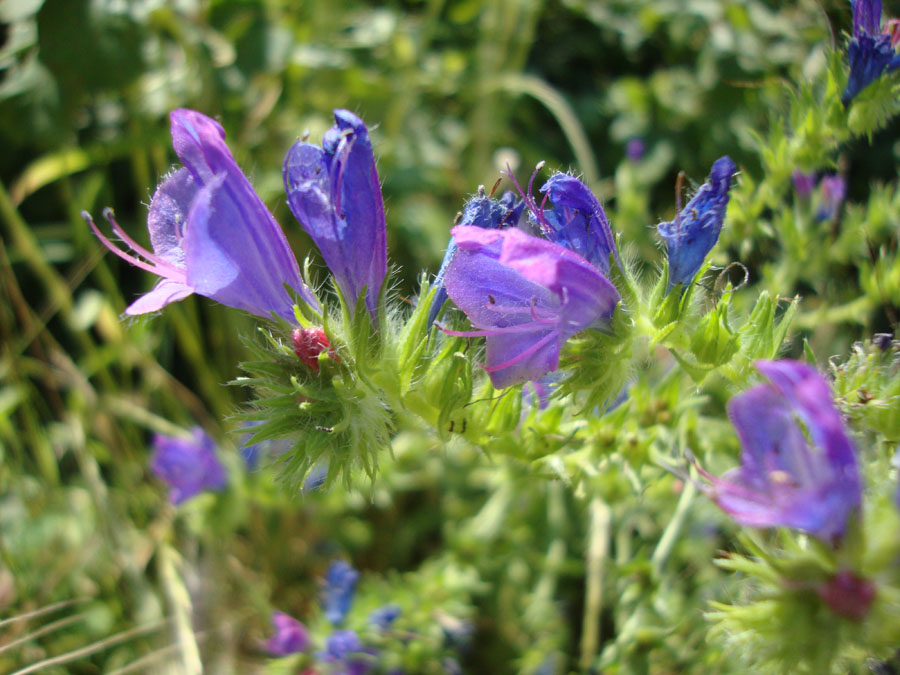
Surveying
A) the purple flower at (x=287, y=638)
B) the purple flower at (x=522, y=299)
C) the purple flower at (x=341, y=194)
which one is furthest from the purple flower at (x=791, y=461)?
the purple flower at (x=287, y=638)

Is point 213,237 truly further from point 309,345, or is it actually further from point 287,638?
point 287,638

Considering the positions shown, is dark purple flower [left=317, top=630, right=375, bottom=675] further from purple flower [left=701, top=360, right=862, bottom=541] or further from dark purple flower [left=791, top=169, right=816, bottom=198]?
dark purple flower [left=791, top=169, right=816, bottom=198]

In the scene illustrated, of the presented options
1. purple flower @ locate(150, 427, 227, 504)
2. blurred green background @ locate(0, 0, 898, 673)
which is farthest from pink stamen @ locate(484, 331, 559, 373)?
purple flower @ locate(150, 427, 227, 504)

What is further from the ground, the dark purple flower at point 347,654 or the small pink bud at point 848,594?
the small pink bud at point 848,594

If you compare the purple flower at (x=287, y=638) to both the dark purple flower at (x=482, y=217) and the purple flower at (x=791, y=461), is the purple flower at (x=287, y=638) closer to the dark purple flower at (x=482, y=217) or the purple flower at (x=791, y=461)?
the dark purple flower at (x=482, y=217)

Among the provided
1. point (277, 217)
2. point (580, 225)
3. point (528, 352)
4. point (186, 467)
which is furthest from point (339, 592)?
point (277, 217)
